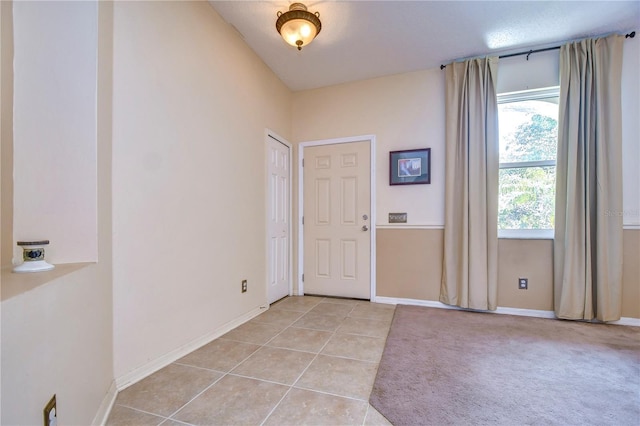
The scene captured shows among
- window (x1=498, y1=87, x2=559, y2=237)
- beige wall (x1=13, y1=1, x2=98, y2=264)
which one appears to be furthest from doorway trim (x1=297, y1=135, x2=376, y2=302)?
beige wall (x1=13, y1=1, x2=98, y2=264)

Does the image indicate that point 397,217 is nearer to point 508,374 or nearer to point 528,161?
point 528,161

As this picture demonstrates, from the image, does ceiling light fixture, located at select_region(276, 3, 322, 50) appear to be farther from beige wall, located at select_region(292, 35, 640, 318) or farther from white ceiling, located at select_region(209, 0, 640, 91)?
beige wall, located at select_region(292, 35, 640, 318)

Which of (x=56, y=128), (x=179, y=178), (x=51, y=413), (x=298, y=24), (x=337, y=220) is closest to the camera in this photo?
(x=51, y=413)

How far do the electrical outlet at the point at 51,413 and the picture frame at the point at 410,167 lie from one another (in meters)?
3.15

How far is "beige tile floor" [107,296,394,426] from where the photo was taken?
1362mm

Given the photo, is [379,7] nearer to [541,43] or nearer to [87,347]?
[541,43]

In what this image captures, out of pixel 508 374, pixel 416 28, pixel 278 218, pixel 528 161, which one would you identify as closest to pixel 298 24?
pixel 416 28

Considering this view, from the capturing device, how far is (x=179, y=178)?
78.1 inches

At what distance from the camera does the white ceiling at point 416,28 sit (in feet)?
7.54

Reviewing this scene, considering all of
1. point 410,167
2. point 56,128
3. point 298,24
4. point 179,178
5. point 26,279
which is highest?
point 298,24

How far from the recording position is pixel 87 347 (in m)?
1.22

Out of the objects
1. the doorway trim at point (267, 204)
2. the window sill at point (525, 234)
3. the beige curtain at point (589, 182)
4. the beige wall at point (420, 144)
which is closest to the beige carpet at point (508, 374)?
the beige curtain at point (589, 182)

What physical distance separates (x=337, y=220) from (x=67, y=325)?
282 cm

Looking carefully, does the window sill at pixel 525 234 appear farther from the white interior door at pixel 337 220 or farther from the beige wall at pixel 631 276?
the white interior door at pixel 337 220
